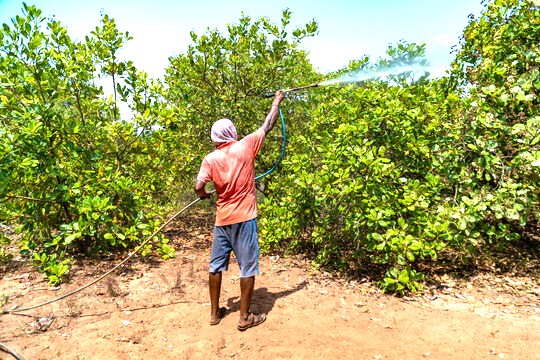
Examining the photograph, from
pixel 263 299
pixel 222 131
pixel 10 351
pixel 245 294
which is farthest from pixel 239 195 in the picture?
pixel 10 351

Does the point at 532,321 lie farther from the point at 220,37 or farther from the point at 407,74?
the point at 220,37

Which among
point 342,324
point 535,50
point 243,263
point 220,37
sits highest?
point 220,37

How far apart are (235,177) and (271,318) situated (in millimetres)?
1668

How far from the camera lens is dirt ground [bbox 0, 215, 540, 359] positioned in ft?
11.3

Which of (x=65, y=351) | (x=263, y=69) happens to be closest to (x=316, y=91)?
(x=263, y=69)

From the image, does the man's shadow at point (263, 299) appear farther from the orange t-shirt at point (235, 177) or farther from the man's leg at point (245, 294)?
the orange t-shirt at point (235, 177)

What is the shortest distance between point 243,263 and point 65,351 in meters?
1.85

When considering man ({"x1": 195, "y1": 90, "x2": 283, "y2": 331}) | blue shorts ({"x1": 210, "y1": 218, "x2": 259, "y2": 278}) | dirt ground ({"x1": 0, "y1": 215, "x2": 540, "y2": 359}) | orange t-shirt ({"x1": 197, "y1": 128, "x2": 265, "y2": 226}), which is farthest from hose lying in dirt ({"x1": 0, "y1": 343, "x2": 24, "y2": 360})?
orange t-shirt ({"x1": 197, "y1": 128, "x2": 265, "y2": 226})

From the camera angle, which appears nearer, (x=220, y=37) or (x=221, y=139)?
(x=221, y=139)

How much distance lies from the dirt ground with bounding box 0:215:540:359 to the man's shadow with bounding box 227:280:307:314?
0.05ft

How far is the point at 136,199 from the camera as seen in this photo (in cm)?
569

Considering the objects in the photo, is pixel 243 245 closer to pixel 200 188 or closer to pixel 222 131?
pixel 200 188

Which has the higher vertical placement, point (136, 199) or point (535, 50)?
point (535, 50)

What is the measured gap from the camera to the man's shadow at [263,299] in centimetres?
434
